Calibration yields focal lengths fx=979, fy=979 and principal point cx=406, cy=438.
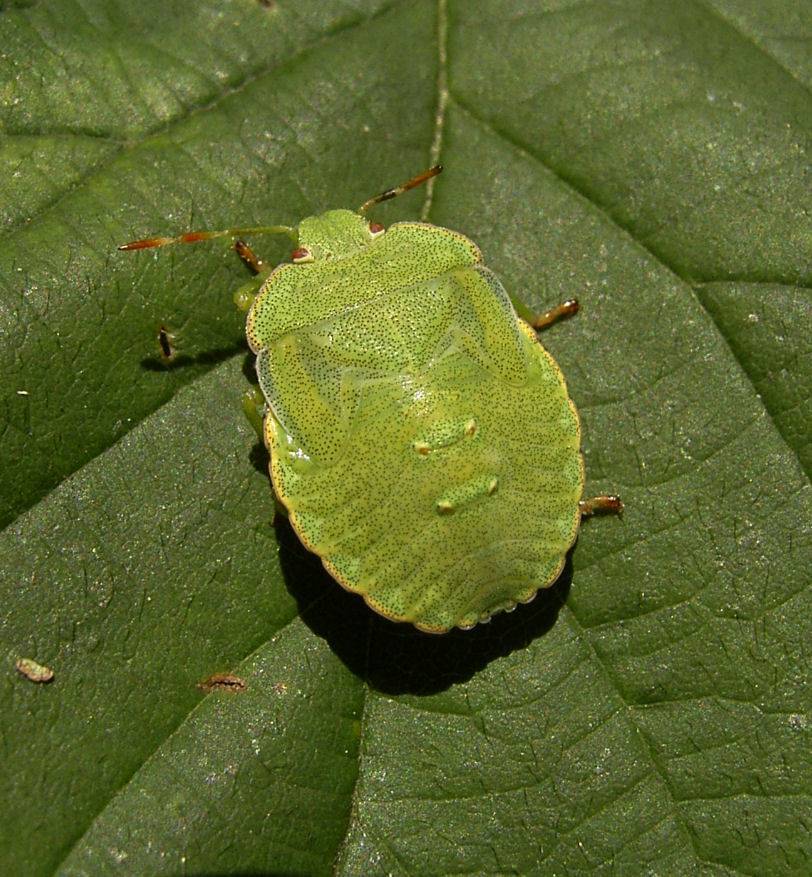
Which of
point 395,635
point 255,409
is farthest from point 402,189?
point 395,635

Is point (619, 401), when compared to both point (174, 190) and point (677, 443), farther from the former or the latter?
point (174, 190)

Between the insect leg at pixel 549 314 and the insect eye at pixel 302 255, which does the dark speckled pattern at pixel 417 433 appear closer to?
the insect eye at pixel 302 255

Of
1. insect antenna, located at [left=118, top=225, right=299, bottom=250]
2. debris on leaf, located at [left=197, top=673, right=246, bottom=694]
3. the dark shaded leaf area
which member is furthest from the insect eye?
debris on leaf, located at [left=197, top=673, right=246, bottom=694]

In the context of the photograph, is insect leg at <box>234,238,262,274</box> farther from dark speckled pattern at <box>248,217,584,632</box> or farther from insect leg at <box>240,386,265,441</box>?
insect leg at <box>240,386,265,441</box>

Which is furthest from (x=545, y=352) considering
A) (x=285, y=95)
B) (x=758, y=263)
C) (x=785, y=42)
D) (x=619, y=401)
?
(x=785, y=42)

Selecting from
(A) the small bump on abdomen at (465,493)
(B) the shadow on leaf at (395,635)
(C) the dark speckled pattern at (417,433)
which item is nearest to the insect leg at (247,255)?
(C) the dark speckled pattern at (417,433)

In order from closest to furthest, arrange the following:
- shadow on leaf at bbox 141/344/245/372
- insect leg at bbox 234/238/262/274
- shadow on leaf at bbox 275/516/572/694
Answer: shadow on leaf at bbox 275/516/572/694 → shadow on leaf at bbox 141/344/245/372 → insect leg at bbox 234/238/262/274

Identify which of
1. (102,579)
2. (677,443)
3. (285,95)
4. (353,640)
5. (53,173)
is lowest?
(677,443)
